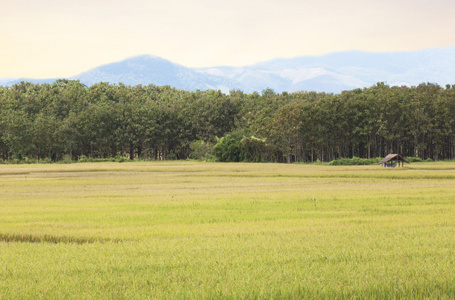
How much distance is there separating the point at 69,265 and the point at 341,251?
6076mm

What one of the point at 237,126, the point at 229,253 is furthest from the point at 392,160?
the point at 229,253

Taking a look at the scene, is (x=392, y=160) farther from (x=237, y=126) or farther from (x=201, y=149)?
(x=237, y=126)

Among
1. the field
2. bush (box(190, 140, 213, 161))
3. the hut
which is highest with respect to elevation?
bush (box(190, 140, 213, 161))

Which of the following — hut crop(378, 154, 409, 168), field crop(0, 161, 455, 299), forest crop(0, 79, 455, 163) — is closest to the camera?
field crop(0, 161, 455, 299)

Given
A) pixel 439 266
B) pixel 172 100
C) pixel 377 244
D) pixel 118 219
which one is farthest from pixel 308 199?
pixel 172 100

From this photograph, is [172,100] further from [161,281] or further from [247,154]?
[161,281]

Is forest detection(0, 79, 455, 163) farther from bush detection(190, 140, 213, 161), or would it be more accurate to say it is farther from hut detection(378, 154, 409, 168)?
hut detection(378, 154, 409, 168)

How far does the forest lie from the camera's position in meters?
84.2

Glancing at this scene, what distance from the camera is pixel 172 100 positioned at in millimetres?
121812

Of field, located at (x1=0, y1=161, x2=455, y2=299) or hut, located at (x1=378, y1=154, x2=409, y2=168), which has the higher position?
hut, located at (x1=378, y1=154, x2=409, y2=168)

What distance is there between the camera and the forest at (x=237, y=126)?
3317 inches

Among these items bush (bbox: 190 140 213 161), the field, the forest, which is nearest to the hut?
the forest

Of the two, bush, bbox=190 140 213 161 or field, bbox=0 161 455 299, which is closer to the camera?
field, bbox=0 161 455 299

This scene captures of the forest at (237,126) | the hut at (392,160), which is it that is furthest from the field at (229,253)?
the forest at (237,126)
